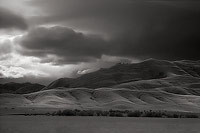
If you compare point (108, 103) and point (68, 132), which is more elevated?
point (108, 103)

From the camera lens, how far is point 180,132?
83.1 m

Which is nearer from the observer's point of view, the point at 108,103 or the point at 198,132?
the point at 198,132

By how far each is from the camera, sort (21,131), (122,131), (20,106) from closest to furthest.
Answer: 1. (21,131)
2. (122,131)
3. (20,106)

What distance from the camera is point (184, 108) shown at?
198875mm

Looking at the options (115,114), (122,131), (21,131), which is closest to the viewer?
(21,131)

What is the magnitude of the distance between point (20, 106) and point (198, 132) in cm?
11556

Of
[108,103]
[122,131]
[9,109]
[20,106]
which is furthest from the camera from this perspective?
[108,103]

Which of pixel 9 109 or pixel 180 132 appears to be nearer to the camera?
pixel 180 132

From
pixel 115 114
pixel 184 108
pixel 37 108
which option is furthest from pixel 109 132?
pixel 184 108

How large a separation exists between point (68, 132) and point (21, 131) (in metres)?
8.48

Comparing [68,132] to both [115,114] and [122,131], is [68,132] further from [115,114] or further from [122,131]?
[115,114]

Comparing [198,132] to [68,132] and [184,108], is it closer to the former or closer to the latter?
[68,132]

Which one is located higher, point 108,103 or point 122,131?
point 108,103

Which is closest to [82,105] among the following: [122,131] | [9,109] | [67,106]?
[67,106]
